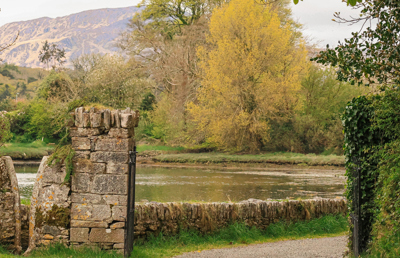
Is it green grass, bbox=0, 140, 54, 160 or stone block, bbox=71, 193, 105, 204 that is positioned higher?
stone block, bbox=71, 193, 105, 204

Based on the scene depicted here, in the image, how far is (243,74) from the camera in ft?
96.6

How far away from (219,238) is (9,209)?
4.29m

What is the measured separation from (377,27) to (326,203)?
5.42m

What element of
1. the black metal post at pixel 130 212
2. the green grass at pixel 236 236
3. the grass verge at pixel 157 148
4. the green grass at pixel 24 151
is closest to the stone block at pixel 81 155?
the black metal post at pixel 130 212

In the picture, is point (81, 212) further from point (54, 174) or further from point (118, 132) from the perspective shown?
point (118, 132)

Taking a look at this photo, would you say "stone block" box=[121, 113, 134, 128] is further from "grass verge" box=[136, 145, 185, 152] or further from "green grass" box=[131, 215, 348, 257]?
"grass verge" box=[136, 145, 185, 152]

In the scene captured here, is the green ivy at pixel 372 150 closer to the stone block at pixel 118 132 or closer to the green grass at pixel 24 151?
the stone block at pixel 118 132

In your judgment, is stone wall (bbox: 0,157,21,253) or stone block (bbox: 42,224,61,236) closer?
stone wall (bbox: 0,157,21,253)

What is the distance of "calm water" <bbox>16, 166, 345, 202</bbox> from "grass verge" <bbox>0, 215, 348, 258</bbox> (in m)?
3.13

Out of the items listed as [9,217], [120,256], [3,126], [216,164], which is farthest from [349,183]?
[216,164]

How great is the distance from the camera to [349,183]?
7.12 meters

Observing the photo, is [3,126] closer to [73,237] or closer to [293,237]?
[73,237]

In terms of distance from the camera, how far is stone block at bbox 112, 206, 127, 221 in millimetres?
7496

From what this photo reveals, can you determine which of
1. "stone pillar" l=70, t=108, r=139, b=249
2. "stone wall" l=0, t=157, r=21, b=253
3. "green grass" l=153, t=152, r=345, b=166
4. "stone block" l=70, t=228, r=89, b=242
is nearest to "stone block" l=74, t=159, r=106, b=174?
"stone pillar" l=70, t=108, r=139, b=249
